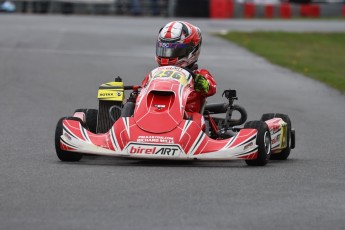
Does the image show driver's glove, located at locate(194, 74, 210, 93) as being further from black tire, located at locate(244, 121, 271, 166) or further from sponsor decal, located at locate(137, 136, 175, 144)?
sponsor decal, located at locate(137, 136, 175, 144)

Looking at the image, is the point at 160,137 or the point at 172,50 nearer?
the point at 160,137

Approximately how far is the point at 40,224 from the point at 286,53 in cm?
2062

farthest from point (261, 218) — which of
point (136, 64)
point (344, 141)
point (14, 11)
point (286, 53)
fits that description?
Result: point (14, 11)

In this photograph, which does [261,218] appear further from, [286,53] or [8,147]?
[286,53]

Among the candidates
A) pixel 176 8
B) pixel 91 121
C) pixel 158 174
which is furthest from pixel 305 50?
pixel 158 174

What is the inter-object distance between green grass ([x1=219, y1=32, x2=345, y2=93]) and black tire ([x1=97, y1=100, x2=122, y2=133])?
30.2ft

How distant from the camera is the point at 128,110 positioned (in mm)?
9820

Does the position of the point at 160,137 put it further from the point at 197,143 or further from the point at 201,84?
the point at 201,84

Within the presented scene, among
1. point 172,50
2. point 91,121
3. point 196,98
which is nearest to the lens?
point 196,98

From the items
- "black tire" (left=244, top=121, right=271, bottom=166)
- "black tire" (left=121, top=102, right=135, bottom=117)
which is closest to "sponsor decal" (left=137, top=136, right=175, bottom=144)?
"black tire" (left=121, top=102, right=135, bottom=117)

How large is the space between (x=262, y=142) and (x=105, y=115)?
1.60 meters

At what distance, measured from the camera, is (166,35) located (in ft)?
33.8

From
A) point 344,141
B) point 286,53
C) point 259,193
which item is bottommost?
point 286,53

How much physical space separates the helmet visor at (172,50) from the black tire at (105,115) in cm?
63
